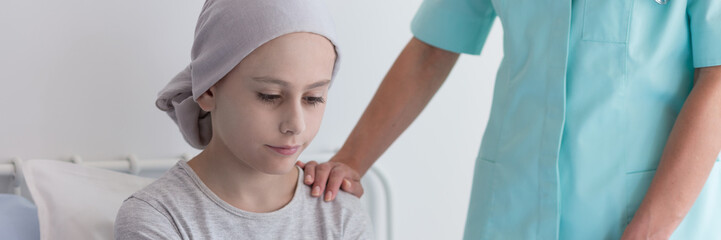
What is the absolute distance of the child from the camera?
1021 millimetres

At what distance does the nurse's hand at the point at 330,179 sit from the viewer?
1.21 meters

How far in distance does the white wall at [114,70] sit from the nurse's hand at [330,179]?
48 cm

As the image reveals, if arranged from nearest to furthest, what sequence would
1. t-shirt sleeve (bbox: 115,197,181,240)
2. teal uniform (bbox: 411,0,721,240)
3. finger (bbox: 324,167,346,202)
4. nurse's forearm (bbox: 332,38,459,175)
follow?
1. t-shirt sleeve (bbox: 115,197,181,240)
2. teal uniform (bbox: 411,0,721,240)
3. finger (bbox: 324,167,346,202)
4. nurse's forearm (bbox: 332,38,459,175)

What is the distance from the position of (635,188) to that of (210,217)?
65cm

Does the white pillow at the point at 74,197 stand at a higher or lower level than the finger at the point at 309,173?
lower

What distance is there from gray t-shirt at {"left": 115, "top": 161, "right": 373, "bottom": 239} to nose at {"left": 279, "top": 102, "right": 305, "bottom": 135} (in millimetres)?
162

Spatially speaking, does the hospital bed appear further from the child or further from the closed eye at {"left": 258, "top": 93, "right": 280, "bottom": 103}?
the closed eye at {"left": 258, "top": 93, "right": 280, "bottom": 103}

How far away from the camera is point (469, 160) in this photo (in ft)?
6.95

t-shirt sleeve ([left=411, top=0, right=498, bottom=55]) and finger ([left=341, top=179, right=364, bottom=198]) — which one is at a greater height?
t-shirt sleeve ([left=411, top=0, right=498, bottom=55])


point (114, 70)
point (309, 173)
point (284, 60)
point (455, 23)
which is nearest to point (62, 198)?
point (114, 70)

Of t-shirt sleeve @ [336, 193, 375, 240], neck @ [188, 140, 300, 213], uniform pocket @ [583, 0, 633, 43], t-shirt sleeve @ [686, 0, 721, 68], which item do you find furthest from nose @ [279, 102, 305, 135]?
t-shirt sleeve @ [686, 0, 721, 68]

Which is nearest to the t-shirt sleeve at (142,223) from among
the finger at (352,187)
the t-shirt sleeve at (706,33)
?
the finger at (352,187)

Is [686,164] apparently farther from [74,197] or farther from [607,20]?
[74,197]

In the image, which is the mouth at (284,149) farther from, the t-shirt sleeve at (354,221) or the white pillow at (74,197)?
the white pillow at (74,197)
